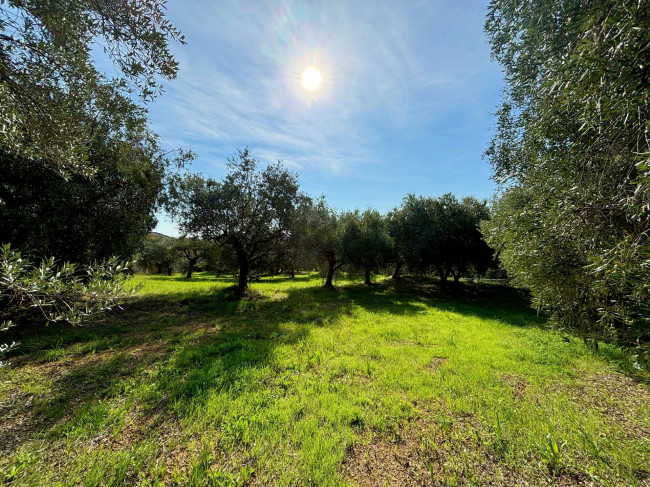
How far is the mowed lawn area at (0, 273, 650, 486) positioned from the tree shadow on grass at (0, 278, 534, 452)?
0.20 ft

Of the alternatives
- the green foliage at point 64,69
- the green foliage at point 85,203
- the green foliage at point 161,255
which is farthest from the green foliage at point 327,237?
the green foliage at point 161,255

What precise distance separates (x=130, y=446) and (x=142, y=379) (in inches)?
106

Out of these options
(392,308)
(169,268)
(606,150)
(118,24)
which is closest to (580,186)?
(606,150)

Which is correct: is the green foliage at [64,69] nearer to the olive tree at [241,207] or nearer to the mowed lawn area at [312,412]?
the mowed lawn area at [312,412]

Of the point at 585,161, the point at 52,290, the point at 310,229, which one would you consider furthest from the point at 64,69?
the point at 310,229

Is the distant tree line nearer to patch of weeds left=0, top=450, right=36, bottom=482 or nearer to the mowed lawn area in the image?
the mowed lawn area

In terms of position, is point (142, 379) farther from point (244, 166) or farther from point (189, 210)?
point (244, 166)

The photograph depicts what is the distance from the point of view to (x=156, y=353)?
8.16 metres

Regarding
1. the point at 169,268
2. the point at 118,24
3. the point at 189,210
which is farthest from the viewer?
the point at 169,268

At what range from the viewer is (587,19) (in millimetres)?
3090

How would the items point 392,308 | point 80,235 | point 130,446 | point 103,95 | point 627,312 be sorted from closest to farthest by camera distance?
point 627,312 → point 130,446 → point 103,95 → point 80,235 → point 392,308

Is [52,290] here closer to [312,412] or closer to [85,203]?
[312,412]

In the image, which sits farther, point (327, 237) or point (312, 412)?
point (327, 237)

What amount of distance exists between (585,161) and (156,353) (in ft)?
42.0
